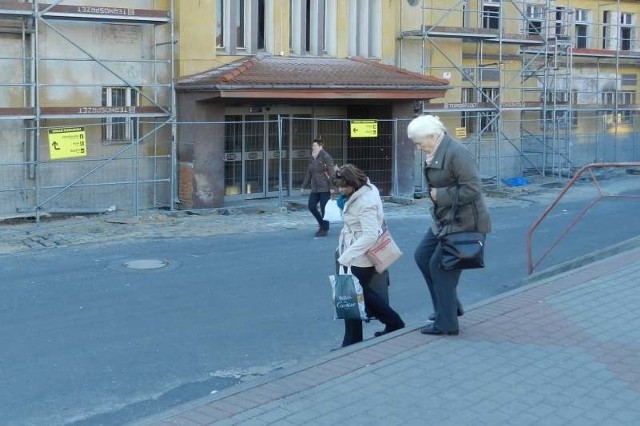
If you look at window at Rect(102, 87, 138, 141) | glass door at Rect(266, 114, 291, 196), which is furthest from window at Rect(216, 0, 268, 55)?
window at Rect(102, 87, 138, 141)

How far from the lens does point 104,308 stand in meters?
10.4

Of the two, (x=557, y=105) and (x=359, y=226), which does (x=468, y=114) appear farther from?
(x=359, y=226)

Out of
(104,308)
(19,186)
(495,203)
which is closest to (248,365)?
(104,308)

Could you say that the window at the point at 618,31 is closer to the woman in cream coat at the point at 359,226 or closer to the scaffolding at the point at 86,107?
the scaffolding at the point at 86,107

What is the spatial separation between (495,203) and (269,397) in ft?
53.8

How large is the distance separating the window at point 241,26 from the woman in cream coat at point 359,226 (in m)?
13.3

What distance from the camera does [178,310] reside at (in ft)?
34.1

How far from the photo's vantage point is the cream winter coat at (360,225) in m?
7.67

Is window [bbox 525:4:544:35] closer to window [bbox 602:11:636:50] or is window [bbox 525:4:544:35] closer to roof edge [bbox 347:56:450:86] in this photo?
window [bbox 602:11:636:50]

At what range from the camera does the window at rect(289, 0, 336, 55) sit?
70.8 feet

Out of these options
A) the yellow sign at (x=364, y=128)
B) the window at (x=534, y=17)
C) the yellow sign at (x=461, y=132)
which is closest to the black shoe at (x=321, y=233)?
the yellow sign at (x=364, y=128)

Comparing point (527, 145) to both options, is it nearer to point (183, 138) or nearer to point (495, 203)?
point (495, 203)

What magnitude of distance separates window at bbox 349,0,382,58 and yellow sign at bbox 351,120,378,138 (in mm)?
2125

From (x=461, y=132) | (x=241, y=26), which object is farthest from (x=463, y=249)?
(x=461, y=132)
